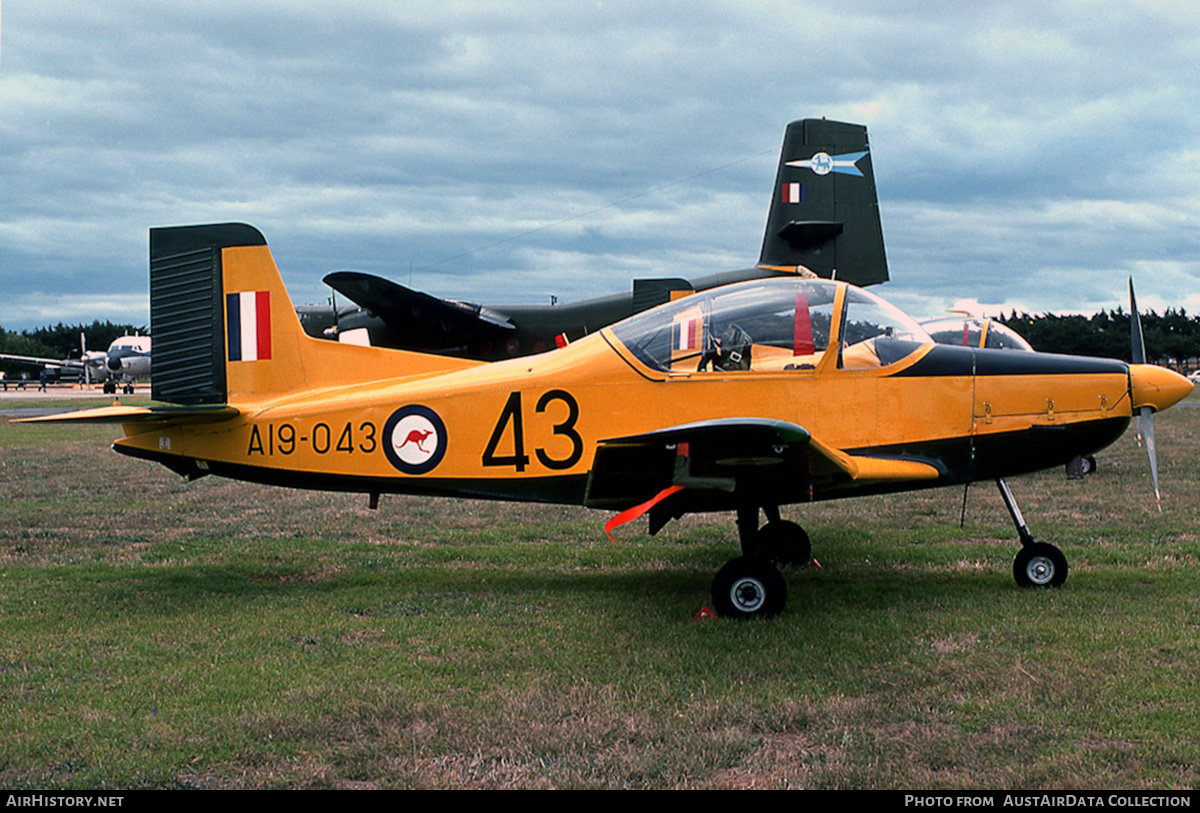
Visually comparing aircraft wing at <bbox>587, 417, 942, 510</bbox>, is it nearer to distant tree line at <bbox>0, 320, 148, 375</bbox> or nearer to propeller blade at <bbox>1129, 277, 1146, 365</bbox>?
propeller blade at <bbox>1129, 277, 1146, 365</bbox>

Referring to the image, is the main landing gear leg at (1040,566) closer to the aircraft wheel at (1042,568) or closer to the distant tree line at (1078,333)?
the aircraft wheel at (1042,568)

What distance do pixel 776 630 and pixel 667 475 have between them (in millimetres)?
1158

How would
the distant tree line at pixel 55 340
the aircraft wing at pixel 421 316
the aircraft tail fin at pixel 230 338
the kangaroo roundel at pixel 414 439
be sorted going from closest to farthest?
1. the kangaroo roundel at pixel 414 439
2. the aircraft tail fin at pixel 230 338
3. the aircraft wing at pixel 421 316
4. the distant tree line at pixel 55 340

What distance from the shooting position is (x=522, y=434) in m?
6.49

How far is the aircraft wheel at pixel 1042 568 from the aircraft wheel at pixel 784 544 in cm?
168

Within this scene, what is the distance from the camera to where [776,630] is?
18.2 ft

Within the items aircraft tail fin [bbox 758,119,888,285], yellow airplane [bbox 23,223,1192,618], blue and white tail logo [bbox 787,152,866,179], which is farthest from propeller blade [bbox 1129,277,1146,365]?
blue and white tail logo [bbox 787,152,866,179]

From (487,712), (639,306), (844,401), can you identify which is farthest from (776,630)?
(639,306)

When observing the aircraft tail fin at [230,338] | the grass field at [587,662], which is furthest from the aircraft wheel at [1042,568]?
the aircraft tail fin at [230,338]

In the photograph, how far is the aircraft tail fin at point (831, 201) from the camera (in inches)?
688

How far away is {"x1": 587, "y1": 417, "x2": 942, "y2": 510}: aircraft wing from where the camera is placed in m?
5.05

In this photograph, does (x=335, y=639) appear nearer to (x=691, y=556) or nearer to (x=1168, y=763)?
(x=691, y=556)

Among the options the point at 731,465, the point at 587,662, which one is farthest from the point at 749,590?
the point at 587,662

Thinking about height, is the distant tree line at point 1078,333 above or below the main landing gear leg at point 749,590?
above
